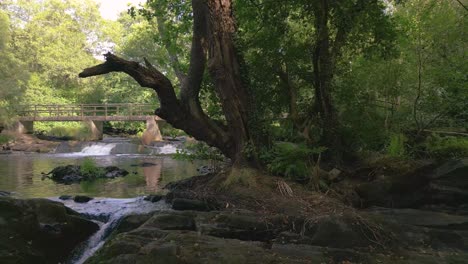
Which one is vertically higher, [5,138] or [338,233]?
[338,233]

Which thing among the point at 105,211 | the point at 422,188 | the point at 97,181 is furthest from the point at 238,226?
the point at 97,181

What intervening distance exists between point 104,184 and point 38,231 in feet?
27.7

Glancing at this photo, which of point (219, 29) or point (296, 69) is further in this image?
point (296, 69)

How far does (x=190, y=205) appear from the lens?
287 inches

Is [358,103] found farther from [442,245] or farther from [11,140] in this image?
[11,140]

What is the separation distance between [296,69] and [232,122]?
1.86 metres

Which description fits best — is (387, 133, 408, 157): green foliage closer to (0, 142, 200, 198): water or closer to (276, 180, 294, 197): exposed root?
(276, 180, 294, 197): exposed root

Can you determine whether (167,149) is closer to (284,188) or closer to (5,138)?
(5,138)

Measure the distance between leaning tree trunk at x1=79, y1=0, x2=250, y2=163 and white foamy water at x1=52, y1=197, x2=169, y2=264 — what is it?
180 centimetres

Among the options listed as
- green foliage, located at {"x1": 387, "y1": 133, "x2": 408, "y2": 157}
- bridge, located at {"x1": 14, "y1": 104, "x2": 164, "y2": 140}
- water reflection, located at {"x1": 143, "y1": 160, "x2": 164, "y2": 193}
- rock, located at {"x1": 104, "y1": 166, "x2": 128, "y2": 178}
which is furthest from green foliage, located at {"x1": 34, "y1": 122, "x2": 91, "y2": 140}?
green foliage, located at {"x1": 387, "y1": 133, "x2": 408, "y2": 157}

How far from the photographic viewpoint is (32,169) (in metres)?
17.9

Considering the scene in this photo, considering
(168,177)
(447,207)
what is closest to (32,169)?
(168,177)

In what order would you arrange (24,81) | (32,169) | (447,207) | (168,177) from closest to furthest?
(447,207), (168,177), (32,169), (24,81)

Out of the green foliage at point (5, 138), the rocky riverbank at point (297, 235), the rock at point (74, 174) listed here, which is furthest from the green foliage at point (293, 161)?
the green foliage at point (5, 138)
